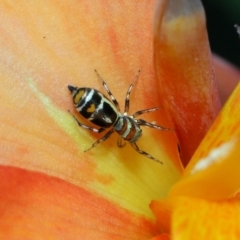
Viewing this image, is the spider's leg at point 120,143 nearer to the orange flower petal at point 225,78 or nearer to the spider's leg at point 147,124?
the spider's leg at point 147,124

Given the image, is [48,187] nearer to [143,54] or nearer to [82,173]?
[82,173]

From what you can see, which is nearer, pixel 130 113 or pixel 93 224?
pixel 93 224

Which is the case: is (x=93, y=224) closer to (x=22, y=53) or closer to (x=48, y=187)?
(x=48, y=187)

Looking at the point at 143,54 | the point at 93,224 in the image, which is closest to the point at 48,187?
the point at 93,224

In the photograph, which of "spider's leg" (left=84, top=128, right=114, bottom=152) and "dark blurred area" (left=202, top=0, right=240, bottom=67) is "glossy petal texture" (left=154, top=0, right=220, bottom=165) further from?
"dark blurred area" (left=202, top=0, right=240, bottom=67)

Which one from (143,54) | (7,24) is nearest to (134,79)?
(143,54)

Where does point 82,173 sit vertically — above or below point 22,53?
below
